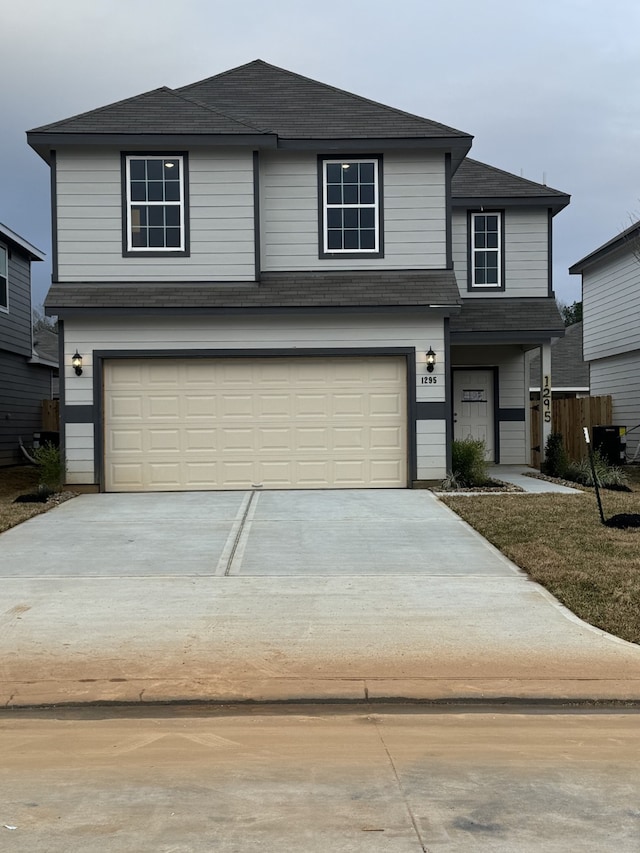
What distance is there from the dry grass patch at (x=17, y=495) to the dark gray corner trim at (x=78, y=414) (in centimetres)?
158

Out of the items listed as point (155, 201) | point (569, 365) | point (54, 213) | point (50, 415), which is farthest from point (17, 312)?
point (569, 365)

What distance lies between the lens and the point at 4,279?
Result: 21.1 m

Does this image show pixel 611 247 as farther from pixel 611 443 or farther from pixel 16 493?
pixel 16 493

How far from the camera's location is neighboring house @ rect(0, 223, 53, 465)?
21031mm

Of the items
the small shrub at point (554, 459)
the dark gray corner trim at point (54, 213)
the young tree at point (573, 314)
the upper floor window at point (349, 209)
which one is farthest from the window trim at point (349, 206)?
the young tree at point (573, 314)

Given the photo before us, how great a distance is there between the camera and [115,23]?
22.5 meters

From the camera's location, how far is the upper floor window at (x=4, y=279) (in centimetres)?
2091

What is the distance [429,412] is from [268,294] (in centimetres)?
344

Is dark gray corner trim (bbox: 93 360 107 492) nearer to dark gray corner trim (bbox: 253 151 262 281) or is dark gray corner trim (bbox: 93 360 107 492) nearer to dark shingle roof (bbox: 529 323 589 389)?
dark gray corner trim (bbox: 253 151 262 281)

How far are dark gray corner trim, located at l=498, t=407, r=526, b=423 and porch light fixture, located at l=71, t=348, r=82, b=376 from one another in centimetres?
941

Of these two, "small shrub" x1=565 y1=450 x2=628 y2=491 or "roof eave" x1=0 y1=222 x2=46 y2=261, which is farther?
"roof eave" x1=0 y1=222 x2=46 y2=261

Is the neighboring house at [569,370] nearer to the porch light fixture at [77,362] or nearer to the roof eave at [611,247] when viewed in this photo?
the roof eave at [611,247]

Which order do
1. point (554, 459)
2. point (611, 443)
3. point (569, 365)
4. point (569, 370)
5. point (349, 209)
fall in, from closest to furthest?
1. point (349, 209)
2. point (554, 459)
3. point (611, 443)
4. point (569, 370)
5. point (569, 365)

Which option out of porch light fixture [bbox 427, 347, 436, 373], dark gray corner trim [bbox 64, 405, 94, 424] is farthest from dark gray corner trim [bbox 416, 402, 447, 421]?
dark gray corner trim [bbox 64, 405, 94, 424]
